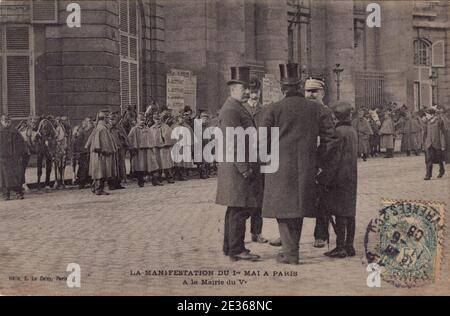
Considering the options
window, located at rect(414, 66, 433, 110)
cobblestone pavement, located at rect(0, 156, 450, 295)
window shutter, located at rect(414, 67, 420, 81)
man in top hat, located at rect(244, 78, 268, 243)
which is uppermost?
window shutter, located at rect(414, 67, 420, 81)

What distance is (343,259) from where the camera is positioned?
25.0ft

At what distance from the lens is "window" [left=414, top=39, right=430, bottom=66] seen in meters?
33.7

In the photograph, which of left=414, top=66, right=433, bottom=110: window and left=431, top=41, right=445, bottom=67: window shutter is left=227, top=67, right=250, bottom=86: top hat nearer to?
left=414, top=66, right=433, bottom=110: window

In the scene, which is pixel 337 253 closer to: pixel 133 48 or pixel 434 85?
pixel 133 48

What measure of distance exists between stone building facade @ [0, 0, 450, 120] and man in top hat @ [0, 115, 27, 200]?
3888 millimetres

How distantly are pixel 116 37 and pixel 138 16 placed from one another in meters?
2.40

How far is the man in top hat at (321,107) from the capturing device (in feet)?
25.1

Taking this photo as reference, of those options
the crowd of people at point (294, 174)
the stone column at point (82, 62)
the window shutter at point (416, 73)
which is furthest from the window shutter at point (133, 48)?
the window shutter at point (416, 73)

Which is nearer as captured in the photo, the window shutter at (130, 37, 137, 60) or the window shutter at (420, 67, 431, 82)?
the window shutter at (130, 37, 137, 60)

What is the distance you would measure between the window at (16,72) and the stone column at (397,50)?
1731 centimetres

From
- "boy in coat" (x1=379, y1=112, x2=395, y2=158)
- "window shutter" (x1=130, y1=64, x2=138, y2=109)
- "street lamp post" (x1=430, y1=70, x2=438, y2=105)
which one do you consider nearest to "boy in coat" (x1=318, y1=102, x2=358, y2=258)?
"window shutter" (x1=130, y1=64, x2=138, y2=109)

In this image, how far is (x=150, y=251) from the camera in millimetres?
8102
